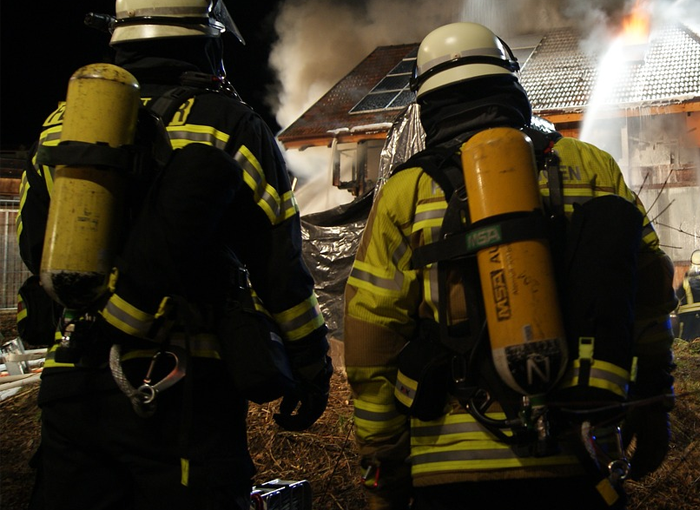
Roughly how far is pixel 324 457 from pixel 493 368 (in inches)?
118

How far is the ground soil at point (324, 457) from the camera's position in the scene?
370cm

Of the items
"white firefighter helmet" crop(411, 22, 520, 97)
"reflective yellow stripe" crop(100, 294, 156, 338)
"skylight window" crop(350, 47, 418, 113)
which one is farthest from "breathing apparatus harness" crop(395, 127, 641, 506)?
"skylight window" crop(350, 47, 418, 113)

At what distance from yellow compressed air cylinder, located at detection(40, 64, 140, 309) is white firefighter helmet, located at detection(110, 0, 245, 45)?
0.53 m

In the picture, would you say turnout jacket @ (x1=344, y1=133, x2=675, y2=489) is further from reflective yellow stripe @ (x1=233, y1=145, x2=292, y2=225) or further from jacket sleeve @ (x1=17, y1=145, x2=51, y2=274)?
jacket sleeve @ (x1=17, y1=145, x2=51, y2=274)

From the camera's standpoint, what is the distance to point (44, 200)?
2.04 metres

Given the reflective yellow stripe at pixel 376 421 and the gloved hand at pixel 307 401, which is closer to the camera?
the reflective yellow stripe at pixel 376 421

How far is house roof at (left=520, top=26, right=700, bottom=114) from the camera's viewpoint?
11.2 metres

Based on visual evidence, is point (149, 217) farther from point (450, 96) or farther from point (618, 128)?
point (618, 128)

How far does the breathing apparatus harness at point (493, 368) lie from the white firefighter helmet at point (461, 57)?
31 cm

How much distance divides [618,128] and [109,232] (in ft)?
36.5

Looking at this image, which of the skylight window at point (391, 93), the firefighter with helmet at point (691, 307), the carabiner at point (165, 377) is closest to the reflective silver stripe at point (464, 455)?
the carabiner at point (165, 377)

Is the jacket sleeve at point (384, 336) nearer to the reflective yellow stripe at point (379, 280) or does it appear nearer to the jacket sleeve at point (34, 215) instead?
the reflective yellow stripe at point (379, 280)

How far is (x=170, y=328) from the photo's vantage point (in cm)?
180

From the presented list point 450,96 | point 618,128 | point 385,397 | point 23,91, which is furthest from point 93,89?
point 23,91
